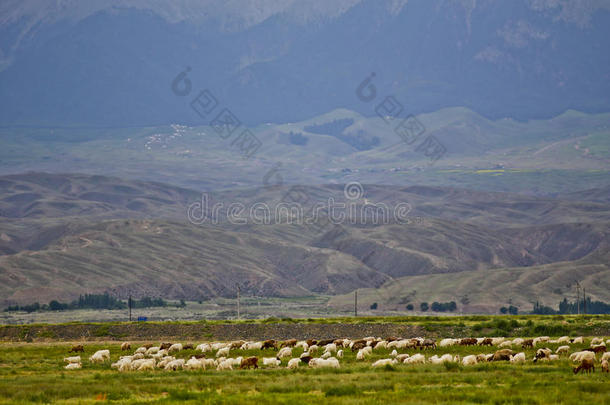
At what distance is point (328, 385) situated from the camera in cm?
2520

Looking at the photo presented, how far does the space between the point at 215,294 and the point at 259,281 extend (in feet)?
40.7

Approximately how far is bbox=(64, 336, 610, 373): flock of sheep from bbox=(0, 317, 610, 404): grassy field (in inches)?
28.9

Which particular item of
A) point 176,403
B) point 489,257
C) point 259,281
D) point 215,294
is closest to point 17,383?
point 176,403

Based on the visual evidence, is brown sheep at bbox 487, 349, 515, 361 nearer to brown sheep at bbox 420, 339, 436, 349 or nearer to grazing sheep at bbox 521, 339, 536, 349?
grazing sheep at bbox 521, 339, 536, 349

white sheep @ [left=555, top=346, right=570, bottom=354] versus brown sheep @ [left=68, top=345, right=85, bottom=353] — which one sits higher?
brown sheep @ [left=68, top=345, right=85, bottom=353]

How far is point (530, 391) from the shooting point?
23406 millimetres

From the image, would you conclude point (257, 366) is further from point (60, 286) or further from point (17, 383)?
point (60, 286)

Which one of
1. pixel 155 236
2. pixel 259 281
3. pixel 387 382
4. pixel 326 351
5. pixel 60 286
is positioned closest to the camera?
pixel 387 382

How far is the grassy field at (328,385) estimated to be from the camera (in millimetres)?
22812

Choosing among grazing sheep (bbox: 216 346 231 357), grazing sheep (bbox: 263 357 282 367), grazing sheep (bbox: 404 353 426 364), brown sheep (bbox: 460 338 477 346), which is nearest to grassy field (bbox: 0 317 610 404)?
grazing sheep (bbox: 404 353 426 364)

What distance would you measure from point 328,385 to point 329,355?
34.5ft

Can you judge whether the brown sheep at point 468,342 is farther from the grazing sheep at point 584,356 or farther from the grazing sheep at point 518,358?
the grazing sheep at point 584,356

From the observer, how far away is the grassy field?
74.8 ft

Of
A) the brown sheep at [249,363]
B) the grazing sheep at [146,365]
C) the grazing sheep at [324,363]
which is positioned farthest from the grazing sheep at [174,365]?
the grazing sheep at [324,363]
